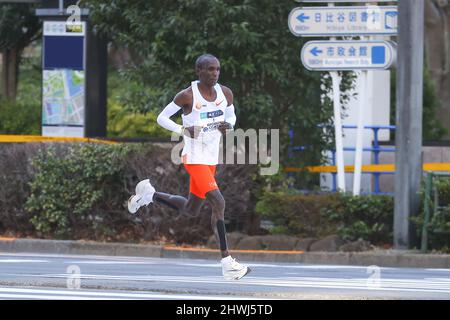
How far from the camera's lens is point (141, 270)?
1356cm

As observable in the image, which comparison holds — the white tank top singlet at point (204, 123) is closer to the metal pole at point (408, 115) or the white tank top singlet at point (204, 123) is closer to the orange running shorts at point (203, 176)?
the orange running shorts at point (203, 176)

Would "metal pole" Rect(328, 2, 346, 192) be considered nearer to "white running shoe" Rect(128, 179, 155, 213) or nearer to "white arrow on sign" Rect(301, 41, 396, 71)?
"white arrow on sign" Rect(301, 41, 396, 71)

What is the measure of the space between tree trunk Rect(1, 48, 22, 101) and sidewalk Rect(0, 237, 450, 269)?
1420 cm

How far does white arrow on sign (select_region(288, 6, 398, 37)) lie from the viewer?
18047mm

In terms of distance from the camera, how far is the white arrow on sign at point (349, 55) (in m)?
18.1

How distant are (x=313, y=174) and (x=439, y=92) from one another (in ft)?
51.8

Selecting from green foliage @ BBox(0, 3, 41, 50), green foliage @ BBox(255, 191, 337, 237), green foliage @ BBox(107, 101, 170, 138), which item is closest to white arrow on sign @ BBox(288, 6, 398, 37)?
green foliage @ BBox(255, 191, 337, 237)

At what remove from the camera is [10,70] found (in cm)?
3331

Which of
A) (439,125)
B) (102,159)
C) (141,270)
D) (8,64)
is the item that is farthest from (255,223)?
(8,64)

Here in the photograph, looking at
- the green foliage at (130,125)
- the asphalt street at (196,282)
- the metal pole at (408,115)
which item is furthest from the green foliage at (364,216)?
the green foliage at (130,125)

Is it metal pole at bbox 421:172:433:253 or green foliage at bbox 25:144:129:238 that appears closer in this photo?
metal pole at bbox 421:172:433:253

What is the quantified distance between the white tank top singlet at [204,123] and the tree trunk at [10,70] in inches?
815

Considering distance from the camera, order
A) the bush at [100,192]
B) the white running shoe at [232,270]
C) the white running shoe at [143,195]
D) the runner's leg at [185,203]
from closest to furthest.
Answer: the white running shoe at [232,270]
the runner's leg at [185,203]
the white running shoe at [143,195]
the bush at [100,192]

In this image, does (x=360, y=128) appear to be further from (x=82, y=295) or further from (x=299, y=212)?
(x=82, y=295)
